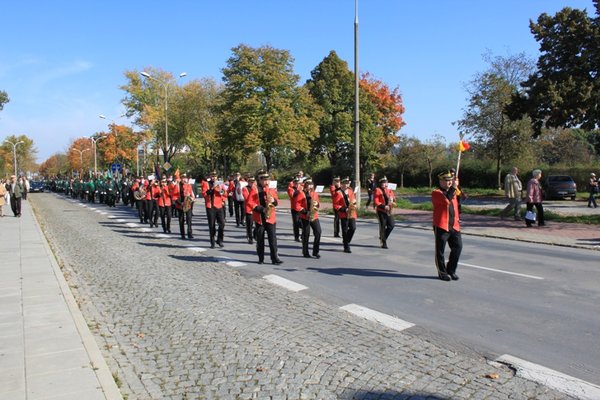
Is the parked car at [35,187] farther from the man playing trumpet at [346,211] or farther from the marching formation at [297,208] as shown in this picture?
the man playing trumpet at [346,211]

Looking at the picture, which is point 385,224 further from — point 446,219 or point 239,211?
point 239,211

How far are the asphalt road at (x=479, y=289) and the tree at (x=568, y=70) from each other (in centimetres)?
913

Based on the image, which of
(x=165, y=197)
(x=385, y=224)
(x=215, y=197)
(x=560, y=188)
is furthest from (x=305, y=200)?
(x=560, y=188)

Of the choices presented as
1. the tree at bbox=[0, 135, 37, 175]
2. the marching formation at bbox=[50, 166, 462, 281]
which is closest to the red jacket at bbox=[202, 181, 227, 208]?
the marching formation at bbox=[50, 166, 462, 281]

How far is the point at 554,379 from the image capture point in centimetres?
461

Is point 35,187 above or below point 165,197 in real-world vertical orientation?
above

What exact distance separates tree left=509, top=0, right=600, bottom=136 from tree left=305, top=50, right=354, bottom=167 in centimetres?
2799

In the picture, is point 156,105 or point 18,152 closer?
point 156,105

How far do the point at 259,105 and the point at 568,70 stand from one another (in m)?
22.0

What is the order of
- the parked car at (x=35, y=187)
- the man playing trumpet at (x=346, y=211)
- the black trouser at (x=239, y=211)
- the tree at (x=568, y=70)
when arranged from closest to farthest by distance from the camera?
the man playing trumpet at (x=346, y=211) → the black trouser at (x=239, y=211) → the tree at (x=568, y=70) → the parked car at (x=35, y=187)

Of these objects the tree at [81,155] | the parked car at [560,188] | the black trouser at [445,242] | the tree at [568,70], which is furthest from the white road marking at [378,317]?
the tree at [81,155]

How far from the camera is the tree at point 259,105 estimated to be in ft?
125

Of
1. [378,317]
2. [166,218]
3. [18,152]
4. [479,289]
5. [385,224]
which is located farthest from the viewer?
[18,152]

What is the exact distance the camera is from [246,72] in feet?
128
